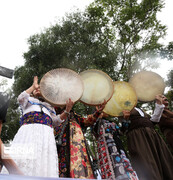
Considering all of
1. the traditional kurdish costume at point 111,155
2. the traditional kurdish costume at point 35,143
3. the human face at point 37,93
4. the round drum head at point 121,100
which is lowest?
the traditional kurdish costume at point 111,155

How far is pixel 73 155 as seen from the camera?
240 centimetres

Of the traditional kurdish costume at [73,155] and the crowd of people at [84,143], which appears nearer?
the crowd of people at [84,143]

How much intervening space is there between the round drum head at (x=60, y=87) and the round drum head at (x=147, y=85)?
1223mm

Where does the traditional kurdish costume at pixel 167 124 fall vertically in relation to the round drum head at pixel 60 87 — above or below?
below

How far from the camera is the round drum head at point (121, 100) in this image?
123 inches

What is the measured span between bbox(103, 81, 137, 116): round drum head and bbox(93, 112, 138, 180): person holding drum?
0.56ft

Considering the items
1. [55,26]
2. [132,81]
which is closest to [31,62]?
[55,26]

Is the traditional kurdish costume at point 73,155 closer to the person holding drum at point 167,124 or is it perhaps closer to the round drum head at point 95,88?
the round drum head at point 95,88

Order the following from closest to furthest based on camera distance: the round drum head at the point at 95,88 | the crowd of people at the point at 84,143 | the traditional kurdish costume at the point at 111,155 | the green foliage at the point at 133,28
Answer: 1. the crowd of people at the point at 84,143
2. the traditional kurdish costume at the point at 111,155
3. the round drum head at the point at 95,88
4. the green foliage at the point at 133,28

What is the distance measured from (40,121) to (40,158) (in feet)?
1.60

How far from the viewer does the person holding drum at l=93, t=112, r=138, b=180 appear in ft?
8.18

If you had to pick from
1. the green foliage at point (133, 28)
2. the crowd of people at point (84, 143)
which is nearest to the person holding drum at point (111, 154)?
the crowd of people at point (84, 143)

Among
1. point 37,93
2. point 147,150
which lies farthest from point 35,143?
point 147,150

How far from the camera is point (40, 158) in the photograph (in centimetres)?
190
